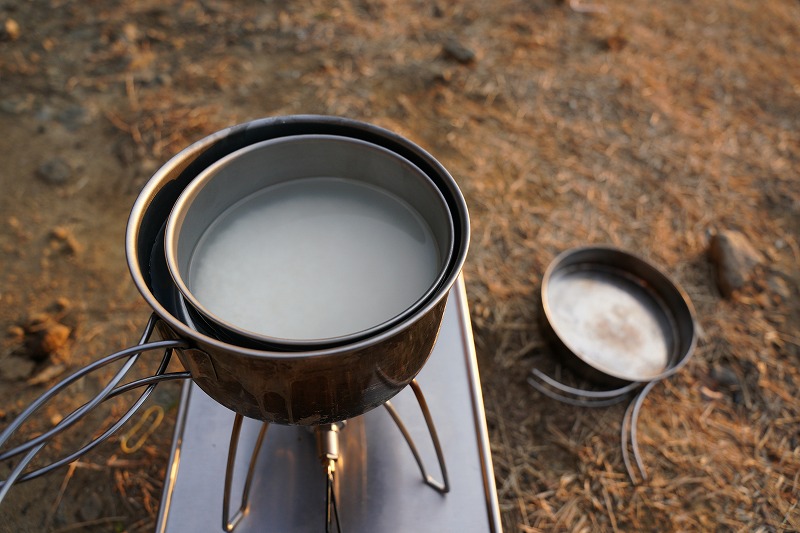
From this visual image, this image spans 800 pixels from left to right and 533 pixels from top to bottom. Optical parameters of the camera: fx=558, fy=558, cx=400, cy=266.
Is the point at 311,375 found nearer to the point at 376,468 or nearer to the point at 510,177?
the point at 376,468

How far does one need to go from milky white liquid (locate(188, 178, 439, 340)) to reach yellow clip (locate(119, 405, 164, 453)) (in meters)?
1.08

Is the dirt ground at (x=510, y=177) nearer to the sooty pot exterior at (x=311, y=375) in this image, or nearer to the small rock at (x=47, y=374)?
the small rock at (x=47, y=374)

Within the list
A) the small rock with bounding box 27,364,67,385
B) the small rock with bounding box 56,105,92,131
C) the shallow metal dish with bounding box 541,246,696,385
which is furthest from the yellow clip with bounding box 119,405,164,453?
the small rock with bounding box 56,105,92,131

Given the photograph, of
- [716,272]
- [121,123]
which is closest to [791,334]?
[716,272]

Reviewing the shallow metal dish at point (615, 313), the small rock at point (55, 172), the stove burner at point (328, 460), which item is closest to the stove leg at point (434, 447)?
the stove burner at point (328, 460)

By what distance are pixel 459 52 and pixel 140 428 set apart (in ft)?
7.92

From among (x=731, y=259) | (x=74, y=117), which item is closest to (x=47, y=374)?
A: (x=74, y=117)

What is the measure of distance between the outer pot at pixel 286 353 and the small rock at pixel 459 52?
220 centimetres

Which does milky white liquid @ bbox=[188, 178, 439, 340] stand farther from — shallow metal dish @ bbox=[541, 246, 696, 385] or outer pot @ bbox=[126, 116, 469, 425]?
shallow metal dish @ bbox=[541, 246, 696, 385]

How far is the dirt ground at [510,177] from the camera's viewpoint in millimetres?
1803

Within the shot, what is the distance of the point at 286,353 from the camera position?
743mm

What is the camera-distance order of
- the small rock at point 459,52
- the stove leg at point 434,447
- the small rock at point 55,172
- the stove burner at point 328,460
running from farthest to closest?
the small rock at point 459,52
the small rock at point 55,172
the stove leg at point 434,447
the stove burner at point 328,460

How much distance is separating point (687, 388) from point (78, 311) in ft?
7.37

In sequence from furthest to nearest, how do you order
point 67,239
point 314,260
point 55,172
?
point 55,172 → point 67,239 → point 314,260
